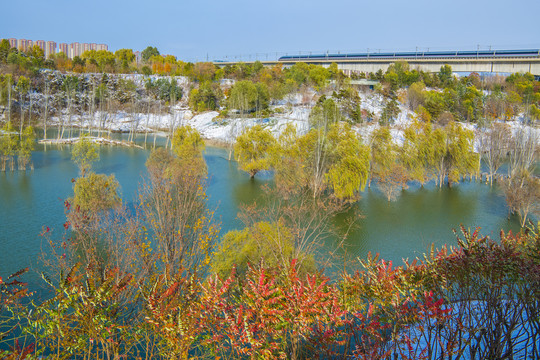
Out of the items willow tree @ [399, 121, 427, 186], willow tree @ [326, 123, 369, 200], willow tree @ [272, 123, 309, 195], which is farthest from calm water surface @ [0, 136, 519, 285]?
willow tree @ [272, 123, 309, 195]

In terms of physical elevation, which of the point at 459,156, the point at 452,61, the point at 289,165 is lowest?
the point at 289,165

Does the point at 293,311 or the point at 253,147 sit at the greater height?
the point at 253,147

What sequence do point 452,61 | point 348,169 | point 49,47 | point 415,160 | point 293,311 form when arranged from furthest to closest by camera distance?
point 49,47
point 452,61
point 415,160
point 348,169
point 293,311

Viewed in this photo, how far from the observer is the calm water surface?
12.0 metres

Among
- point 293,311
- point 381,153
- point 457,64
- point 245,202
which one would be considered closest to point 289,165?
point 245,202

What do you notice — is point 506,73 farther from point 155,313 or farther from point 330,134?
point 155,313

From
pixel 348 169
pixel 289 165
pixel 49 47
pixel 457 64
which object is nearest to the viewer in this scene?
pixel 348 169

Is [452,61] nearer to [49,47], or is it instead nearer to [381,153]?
[381,153]

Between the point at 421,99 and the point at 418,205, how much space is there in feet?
84.1

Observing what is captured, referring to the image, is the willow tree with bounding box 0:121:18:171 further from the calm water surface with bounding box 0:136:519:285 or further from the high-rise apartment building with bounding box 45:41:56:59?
the high-rise apartment building with bounding box 45:41:56:59

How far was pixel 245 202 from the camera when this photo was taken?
655 inches

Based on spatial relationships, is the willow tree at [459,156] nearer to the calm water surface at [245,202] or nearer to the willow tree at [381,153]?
the calm water surface at [245,202]

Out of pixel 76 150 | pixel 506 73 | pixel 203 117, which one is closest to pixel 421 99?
pixel 506 73

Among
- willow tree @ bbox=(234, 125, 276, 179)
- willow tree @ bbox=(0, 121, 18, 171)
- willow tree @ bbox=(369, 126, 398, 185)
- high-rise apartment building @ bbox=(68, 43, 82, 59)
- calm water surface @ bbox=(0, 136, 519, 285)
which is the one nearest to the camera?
calm water surface @ bbox=(0, 136, 519, 285)
